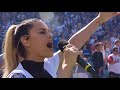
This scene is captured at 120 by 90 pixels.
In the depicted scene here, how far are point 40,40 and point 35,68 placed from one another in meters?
0.25

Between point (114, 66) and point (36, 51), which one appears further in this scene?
point (114, 66)

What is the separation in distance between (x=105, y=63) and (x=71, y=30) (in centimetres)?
49

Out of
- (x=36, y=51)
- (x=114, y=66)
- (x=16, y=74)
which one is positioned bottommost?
(x=114, y=66)

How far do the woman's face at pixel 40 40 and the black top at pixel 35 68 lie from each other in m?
0.08

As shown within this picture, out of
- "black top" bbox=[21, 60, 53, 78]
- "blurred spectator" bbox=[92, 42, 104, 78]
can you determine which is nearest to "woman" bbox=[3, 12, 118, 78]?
"black top" bbox=[21, 60, 53, 78]

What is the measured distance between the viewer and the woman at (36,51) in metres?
1.79

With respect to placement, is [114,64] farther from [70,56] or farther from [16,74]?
[16,74]

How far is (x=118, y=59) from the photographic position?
107 inches

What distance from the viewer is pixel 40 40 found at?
206 cm

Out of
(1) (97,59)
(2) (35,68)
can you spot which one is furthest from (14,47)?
(1) (97,59)

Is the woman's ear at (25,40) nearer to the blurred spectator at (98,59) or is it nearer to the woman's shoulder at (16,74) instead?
the woman's shoulder at (16,74)

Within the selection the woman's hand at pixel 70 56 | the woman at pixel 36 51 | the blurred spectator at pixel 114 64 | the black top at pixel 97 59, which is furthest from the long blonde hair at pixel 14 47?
the blurred spectator at pixel 114 64
